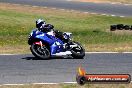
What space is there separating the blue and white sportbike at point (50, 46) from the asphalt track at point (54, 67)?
10.1 inches

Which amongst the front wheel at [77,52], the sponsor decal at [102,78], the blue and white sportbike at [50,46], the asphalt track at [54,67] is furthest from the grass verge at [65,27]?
the sponsor decal at [102,78]

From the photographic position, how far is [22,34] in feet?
99.1

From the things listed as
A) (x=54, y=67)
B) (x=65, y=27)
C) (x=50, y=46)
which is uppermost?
(x=50, y=46)

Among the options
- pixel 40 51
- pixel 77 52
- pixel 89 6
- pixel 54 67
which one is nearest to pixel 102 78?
pixel 54 67

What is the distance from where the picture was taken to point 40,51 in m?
19.3

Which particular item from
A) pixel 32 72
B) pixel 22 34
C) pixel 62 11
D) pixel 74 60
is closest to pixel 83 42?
pixel 22 34

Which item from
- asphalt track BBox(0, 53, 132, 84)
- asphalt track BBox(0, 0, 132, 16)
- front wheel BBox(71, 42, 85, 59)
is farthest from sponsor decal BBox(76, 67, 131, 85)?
asphalt track BBox(0, 0, 132, 16)

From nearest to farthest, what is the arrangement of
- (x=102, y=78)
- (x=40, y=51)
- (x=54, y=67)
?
1. (x=102, y=78)
2. (x=54, y=67)
3. (x=40, y=51)

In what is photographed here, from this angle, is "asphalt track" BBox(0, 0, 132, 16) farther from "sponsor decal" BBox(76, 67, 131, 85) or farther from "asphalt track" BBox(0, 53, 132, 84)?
"sponsor decal" BBox(76, 67, 131, 85)

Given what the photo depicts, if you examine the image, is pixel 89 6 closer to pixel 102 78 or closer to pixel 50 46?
pixel 50 46

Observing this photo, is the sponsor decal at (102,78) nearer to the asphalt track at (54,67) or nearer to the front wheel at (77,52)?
the asphalt track at (54,67)

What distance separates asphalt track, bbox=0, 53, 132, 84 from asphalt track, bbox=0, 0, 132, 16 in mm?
22815

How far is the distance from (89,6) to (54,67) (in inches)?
1151

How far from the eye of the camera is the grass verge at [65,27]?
2379cm
